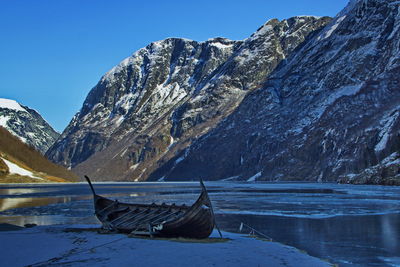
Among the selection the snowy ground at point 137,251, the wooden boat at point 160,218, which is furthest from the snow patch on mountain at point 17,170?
the snowy ground at point 137,251

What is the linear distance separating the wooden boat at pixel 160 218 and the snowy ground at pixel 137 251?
0.95 meters

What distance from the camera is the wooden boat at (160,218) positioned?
2761 centimetres

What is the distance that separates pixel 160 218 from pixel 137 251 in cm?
808

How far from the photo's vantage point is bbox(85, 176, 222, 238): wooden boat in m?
27.6

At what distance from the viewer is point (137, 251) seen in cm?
2364

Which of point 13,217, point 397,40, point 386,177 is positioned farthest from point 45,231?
point 397,40

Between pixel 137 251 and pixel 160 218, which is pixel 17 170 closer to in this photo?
pixel 160 218

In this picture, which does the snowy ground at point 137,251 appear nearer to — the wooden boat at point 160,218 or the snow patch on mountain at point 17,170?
the wooden boat at point 160,218

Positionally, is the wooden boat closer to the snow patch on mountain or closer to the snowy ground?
the snowy ground

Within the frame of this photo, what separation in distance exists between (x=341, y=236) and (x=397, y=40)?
185592mm

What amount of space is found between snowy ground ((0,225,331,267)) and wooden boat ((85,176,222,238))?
0.95m

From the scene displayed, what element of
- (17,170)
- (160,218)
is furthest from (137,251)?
(17,170)

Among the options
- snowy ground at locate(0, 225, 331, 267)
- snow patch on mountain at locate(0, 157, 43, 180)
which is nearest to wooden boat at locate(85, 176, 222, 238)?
snowy ground at locate(0, 225, 331, 267)

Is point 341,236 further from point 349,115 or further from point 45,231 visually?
point 349,115
